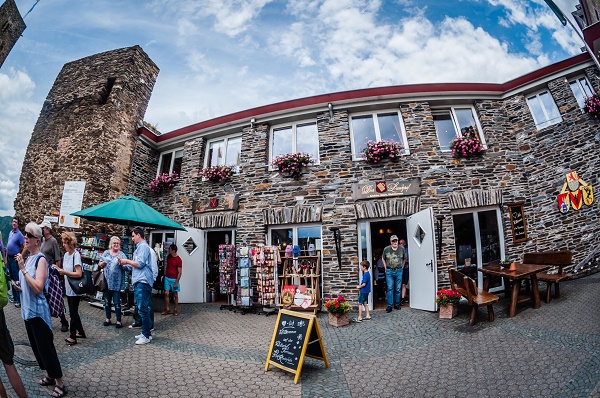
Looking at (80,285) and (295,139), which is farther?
(295,139)

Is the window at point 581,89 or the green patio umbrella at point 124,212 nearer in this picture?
the green patio umbrella at point 124,212

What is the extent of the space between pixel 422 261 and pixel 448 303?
1069mm

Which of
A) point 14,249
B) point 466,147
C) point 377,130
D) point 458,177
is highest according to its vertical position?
point 377,130

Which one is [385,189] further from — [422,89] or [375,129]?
[422,89]

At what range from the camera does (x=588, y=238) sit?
6.92 metres

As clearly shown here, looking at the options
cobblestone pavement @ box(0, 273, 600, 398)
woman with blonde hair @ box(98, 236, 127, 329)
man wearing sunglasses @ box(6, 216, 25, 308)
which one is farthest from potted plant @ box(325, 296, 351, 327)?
man wearing sunglasses @ box(6, 216, 25, 308)

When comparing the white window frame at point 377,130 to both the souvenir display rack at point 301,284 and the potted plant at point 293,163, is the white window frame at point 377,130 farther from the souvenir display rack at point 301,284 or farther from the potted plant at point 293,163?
the souvenir display rack at point 301,284

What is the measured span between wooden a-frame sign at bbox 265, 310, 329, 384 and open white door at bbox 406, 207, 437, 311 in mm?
3309

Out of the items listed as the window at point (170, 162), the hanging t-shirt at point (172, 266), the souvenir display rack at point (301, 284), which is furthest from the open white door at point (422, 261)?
the window at point (170, 162)

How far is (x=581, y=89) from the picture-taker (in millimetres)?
7574

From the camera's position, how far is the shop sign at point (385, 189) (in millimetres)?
7426

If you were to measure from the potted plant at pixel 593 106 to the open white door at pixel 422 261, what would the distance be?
5.00 m

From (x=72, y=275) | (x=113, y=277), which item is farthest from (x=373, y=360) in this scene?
Result: (x=113, y=277)

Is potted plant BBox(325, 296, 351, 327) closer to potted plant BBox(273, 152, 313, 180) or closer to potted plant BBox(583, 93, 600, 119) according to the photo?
potted plant BBox(273, 152, 313, 180)
